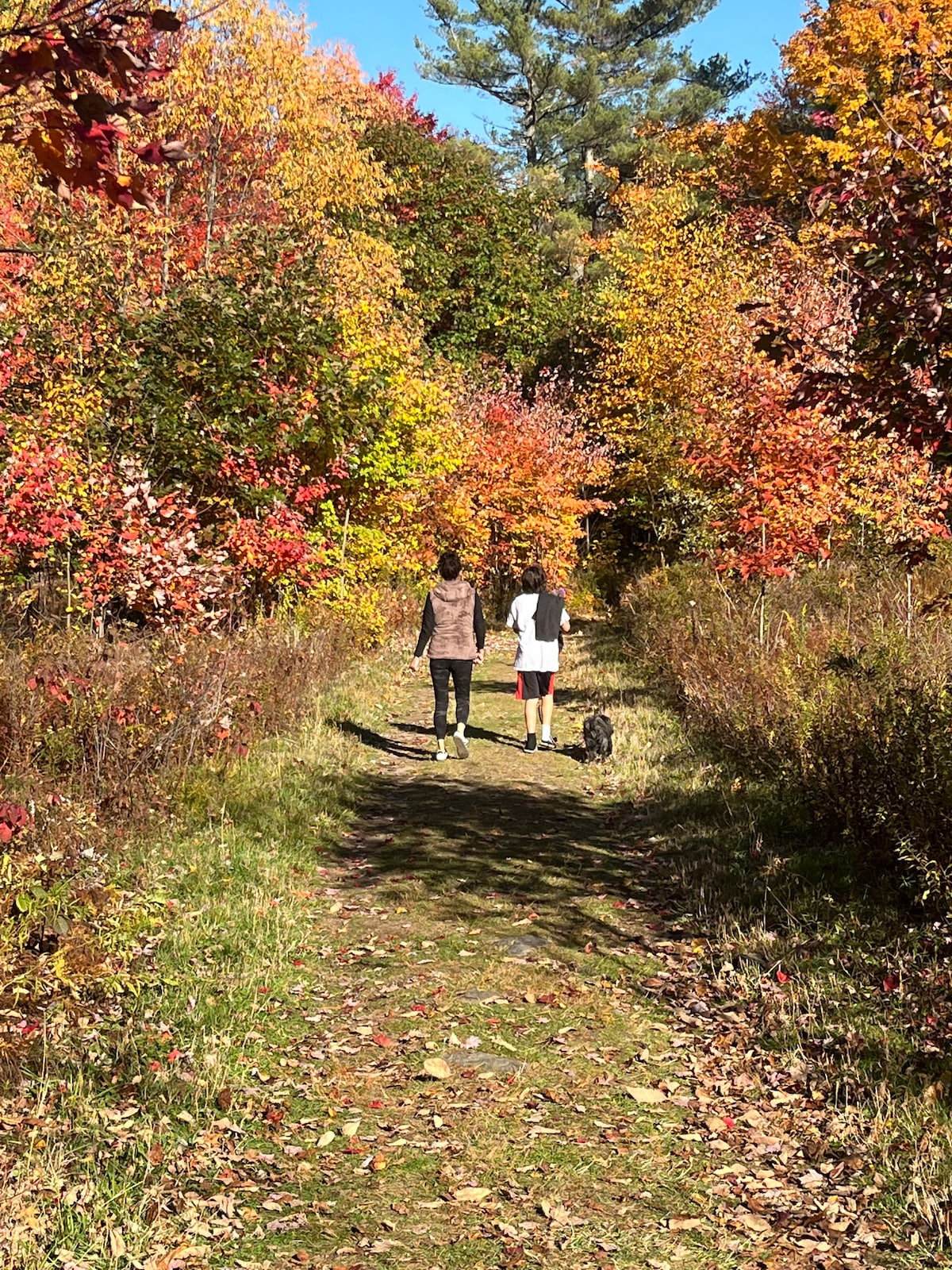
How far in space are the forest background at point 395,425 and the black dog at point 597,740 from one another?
3.43 ft

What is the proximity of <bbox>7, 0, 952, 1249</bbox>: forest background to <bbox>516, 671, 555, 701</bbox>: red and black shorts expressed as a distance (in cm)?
162

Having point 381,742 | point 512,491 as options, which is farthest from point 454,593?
point 512,491

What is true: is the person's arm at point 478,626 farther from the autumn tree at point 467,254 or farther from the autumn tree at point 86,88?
the autumn tree at point 467,254

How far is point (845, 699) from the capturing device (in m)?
8.12

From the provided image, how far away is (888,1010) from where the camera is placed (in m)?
5.25

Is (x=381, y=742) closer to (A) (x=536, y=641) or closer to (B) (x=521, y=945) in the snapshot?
(A) (x=536, y=641)

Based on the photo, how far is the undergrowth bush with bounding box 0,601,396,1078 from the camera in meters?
4.66

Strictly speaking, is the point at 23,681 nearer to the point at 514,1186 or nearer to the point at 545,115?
the point at 514,1186

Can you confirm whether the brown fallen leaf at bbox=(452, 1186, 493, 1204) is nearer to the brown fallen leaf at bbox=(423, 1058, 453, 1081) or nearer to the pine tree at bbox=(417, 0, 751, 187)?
the brown fallen leaf at bbox=(423, 1058, 453, 1081)

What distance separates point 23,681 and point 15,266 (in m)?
8.89

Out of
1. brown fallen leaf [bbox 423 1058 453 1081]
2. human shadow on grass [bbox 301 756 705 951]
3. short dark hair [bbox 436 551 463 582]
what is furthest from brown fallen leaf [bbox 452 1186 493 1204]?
short dark hair [bbox 436 551 463 582]

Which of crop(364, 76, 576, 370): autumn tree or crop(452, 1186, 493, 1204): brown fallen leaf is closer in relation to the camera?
crop(452, 1186, 493, 1204): brown fallen leaf

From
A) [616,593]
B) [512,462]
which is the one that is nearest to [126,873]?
[512,462]

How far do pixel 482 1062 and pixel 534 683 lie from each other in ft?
23.6
